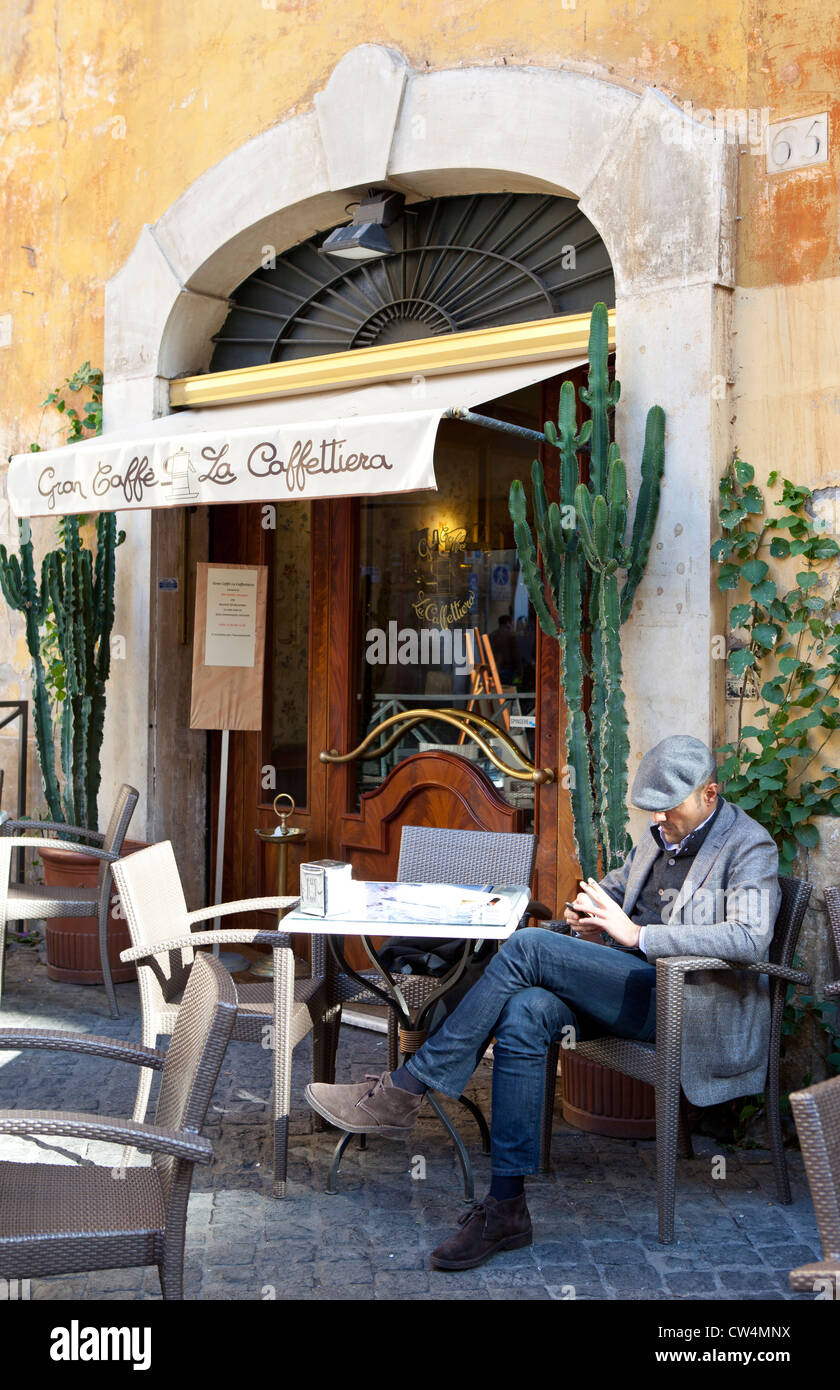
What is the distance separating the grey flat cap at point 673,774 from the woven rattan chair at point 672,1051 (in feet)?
1.49

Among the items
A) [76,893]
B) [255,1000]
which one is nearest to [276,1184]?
[255,1000]

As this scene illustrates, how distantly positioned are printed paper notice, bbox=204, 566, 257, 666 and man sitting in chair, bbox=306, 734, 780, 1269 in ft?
10.2

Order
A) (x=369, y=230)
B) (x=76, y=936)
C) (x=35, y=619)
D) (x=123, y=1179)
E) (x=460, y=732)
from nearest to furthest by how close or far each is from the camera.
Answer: (x=123, y=1179), (x=369, y=230), (x=460, y=732), (x=76, y=936), (x=35, y=619)

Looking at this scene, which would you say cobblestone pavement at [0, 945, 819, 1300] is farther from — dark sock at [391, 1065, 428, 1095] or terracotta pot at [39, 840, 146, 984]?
terracotta pot at [39, 840, 146, 984]

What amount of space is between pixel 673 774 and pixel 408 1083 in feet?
3.91

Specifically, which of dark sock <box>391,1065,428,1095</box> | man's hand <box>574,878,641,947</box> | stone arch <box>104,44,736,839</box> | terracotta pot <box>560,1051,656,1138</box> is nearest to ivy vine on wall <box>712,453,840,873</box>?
stone arch <box>104,44,736,839</box>

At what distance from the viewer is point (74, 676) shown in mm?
6812

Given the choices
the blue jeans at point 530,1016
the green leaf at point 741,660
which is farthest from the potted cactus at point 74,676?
the green leaf at point 741,660

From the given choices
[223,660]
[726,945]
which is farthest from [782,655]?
[223,660]

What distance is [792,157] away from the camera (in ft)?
15.1

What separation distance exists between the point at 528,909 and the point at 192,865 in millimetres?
3000

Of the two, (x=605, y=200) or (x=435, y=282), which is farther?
(x=435, y=282)

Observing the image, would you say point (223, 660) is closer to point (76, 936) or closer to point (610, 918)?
point (76, 936)

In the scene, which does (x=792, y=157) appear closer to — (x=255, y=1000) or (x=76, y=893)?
(x=255, y=1000)
